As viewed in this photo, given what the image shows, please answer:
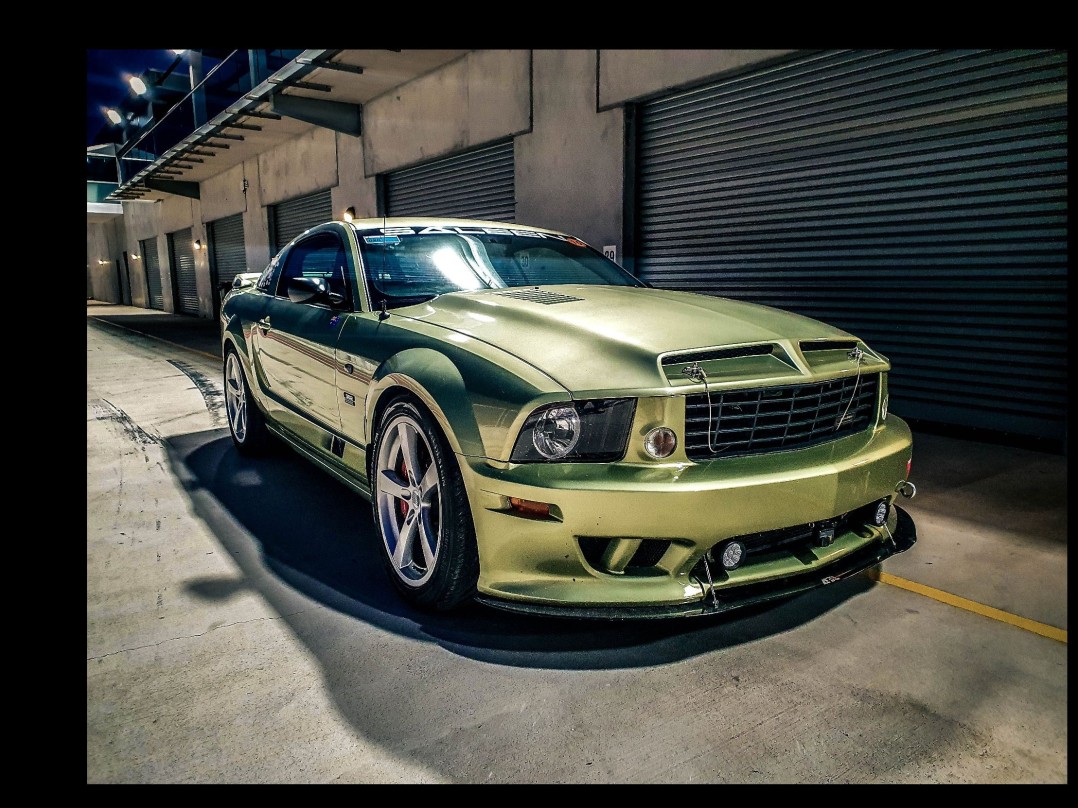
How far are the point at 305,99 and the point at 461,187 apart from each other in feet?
14.4

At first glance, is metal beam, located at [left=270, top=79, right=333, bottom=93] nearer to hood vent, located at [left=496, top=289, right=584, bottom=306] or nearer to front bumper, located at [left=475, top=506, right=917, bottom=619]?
hood vent, located at [left=496, top=289, right=584, bottom=306]

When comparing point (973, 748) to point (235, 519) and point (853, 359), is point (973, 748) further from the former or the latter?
point (235, 519)

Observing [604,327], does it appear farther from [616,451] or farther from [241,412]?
[241,412]

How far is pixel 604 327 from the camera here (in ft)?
8.03

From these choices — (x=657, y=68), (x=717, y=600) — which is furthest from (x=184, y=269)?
(x=717, y=600)

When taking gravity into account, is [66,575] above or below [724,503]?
below

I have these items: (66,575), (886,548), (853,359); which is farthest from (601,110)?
(66,575)

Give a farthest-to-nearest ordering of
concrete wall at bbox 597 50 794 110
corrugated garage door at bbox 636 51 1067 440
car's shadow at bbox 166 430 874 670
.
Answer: concrete wall at bbox 597 50 794 110, corrugated garage door at bbox 636 51 1067 440, car's shadow at bbox 166 430 874 670

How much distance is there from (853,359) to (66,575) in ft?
8.86

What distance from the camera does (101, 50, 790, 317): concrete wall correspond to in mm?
7363

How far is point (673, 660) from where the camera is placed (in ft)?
7.23

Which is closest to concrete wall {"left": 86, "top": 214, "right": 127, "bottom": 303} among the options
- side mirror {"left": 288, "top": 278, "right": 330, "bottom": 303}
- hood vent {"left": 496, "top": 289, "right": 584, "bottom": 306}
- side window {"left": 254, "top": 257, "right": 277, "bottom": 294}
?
side window {"left": 254, "top": 257, "right": 277, "bottom": 294}

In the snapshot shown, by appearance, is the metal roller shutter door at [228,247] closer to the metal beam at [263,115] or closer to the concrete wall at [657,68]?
the metal beam at [263,115]

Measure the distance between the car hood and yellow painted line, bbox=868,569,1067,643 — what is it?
1.01 m
